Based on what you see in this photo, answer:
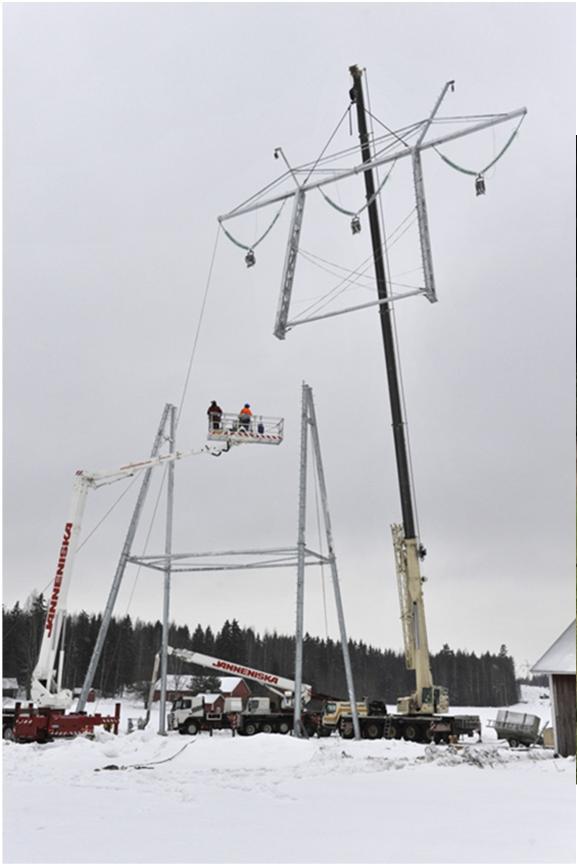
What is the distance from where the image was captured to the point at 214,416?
2305 cm

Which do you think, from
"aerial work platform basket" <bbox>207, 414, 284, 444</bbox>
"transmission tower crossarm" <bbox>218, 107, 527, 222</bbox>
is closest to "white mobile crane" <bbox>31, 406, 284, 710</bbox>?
"aerial work platform basket" <bbox>207, 414, 284, 444</bbox>

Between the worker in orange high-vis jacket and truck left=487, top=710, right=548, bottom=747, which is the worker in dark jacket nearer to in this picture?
the worker in orange high-vis jacket

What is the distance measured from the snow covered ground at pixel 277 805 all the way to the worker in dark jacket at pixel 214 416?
901 centimetres

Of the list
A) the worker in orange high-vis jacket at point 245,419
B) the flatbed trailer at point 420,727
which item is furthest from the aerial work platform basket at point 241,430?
the flatbed trailer at point 420,727

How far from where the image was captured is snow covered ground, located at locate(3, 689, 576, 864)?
27.3 ft

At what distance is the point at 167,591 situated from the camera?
27.2m

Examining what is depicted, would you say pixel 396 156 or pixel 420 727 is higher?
pixel 396 156

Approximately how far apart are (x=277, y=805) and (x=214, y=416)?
517 inches

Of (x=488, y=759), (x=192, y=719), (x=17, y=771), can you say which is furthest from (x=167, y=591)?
(x=488, y=759)

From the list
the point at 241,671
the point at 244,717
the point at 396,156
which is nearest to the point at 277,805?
the point at 396,156

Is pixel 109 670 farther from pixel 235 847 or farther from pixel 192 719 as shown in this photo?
pixel 235 847

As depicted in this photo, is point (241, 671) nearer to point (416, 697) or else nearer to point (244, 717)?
point (244, 717)

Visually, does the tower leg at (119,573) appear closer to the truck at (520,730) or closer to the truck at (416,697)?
the truck at (416,697)

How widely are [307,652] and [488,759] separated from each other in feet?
244
